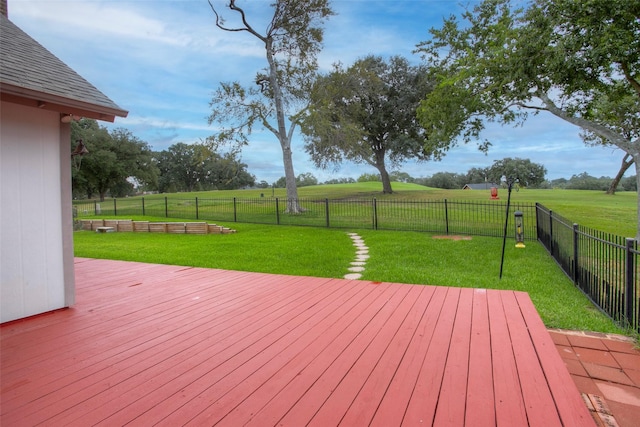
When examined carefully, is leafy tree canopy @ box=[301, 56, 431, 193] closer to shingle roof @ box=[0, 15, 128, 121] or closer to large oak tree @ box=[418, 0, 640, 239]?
large oak tree @ box=[418, 0, 640, 239]

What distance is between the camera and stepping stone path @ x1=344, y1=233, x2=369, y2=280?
219 inches

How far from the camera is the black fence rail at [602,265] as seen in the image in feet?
11.2

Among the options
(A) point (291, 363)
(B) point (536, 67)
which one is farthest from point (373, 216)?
(A) point (291, 363)

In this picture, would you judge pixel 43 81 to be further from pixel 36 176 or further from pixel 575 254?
pixel 575 254

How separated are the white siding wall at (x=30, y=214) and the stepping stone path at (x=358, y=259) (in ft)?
12.1

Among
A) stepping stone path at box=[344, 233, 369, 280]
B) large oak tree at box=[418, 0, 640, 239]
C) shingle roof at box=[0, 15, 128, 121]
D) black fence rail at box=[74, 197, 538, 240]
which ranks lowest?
stepping stone path at box=[344, 233, 369, 280]

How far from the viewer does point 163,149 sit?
5622 centimetres

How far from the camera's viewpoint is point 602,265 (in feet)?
15.2

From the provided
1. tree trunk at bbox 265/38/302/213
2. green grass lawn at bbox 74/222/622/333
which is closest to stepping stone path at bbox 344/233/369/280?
green grass lawn at bbox 74/222/622/333

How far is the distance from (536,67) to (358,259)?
19.7ft

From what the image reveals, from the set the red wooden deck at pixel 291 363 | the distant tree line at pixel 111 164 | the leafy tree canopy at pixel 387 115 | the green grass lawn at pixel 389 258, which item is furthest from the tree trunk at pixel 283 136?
the red wooden deck at pixel 291 363

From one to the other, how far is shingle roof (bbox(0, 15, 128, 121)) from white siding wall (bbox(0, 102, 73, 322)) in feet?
0.93

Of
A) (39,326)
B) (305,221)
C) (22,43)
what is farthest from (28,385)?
(305,221)

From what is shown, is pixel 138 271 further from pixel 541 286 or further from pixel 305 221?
pixel 305 221
